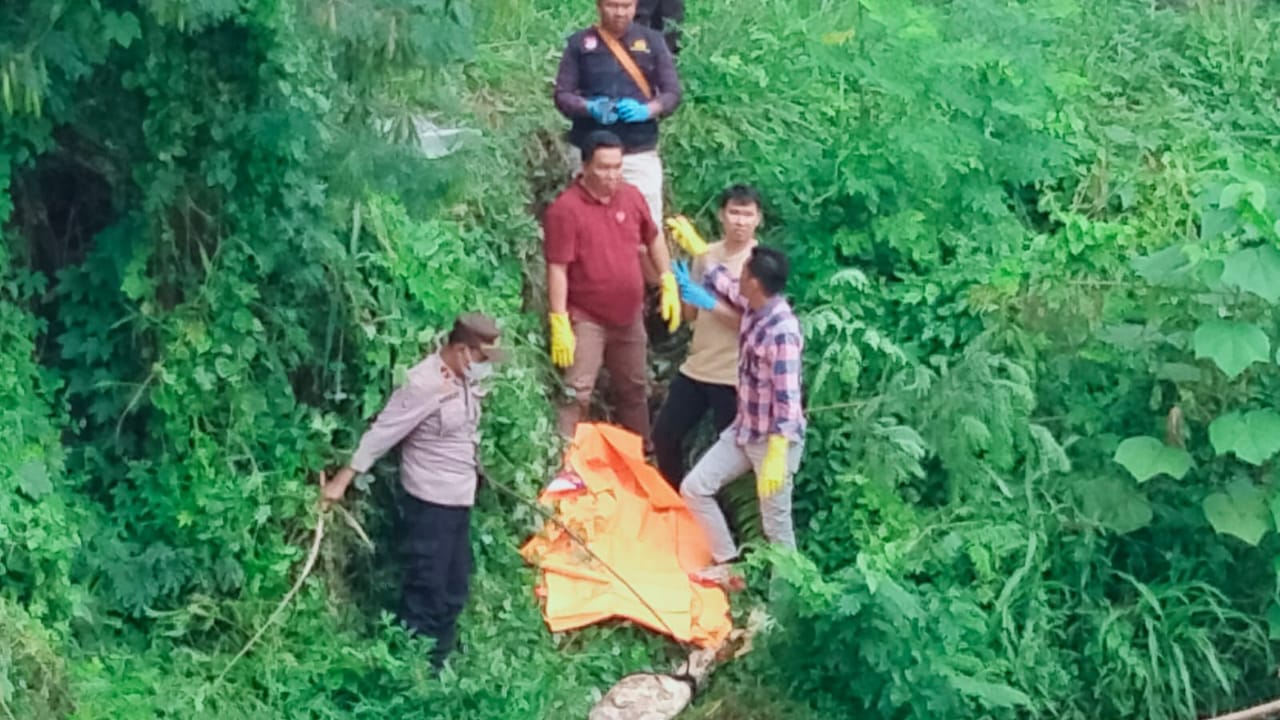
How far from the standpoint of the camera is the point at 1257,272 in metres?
6.85

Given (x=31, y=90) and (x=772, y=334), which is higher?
(x=31, y=90)

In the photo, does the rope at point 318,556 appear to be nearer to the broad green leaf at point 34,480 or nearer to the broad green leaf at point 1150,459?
the broad green leaf at point 34,480

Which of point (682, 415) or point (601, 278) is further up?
point (601, 278)

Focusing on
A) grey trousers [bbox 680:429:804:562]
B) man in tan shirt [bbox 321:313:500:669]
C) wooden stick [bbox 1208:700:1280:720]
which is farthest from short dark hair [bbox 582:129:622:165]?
wooden stick [bbox 1208:700:1280:720]

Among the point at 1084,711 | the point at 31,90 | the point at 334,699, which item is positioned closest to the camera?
the point at 31,90

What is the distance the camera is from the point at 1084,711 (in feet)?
23.3

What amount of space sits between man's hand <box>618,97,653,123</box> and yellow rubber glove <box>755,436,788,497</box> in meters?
1.72

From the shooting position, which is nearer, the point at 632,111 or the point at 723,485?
the point at 723,485

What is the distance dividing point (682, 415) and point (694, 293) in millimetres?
572

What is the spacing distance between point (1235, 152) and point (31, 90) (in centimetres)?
669

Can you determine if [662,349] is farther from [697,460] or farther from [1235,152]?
[1235,152]

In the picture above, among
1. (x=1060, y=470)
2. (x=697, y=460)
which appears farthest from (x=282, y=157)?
(x=1060, y=470)

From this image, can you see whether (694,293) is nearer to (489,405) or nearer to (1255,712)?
(489,405)

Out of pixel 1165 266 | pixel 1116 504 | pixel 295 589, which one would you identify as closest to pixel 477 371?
pixel 295 589
